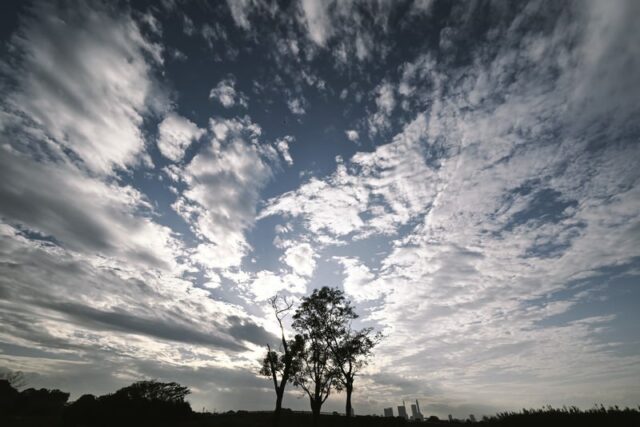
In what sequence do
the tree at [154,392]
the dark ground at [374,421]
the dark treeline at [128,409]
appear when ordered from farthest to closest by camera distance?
the tree at [154,392]
the dark treeline at [128,409]
the dark ground at [374,421]

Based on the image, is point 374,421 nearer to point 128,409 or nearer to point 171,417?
point 171,417

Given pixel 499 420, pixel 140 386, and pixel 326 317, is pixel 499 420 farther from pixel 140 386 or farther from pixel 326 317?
pixel 140 386

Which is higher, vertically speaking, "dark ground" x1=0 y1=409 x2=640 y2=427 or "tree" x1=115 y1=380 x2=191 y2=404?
"tree" x1=115 y1=380 x2=191 y2=404

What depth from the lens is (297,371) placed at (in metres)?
39.8

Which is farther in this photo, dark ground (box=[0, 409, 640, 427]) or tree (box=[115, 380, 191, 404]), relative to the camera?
tree (box=[115, 380, 191, 404])

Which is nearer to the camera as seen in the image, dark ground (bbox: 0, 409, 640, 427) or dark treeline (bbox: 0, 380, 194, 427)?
dark ground (bbox: 0, 409, 640, 427)

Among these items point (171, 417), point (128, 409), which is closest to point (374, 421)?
point (171, 417)

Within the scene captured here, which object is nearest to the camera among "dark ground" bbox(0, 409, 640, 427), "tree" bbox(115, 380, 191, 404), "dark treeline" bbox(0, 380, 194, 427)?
"dark ground" bbox(0, 409, 640, 427)

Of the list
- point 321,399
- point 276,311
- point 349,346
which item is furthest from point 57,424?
point 349,346

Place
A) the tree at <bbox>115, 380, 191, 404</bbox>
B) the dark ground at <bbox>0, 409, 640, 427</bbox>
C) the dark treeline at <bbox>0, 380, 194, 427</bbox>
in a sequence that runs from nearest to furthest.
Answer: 1. the dark ground at <bbox>0, 409, 640, 427</bbox>
2. the dark treeline at <bbox>0, 380, 194, 427</bbox>
3. the tree at <bbox>115, 380, 191, 404</bbox>

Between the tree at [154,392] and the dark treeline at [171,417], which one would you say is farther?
the tree at [154,392]

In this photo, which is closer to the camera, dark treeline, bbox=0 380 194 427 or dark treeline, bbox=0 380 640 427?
dark treeline, bbox=0 380 640 427

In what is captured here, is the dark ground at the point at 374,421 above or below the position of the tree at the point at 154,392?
below

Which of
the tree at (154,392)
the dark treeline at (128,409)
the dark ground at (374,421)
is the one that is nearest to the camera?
the dark ground at (374,421)
